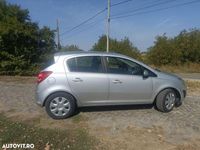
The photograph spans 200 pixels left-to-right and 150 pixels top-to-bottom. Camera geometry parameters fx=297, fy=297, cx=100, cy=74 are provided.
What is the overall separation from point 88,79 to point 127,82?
1001mm

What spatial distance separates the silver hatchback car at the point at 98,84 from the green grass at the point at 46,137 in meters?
1.02

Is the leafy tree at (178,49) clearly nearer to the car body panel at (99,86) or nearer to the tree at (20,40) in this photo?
the tree at (20,40)

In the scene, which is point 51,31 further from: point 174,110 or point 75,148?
point 75,148

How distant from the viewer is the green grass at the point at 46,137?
17.4ft

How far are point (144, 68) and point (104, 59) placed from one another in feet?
3.55

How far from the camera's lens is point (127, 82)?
7.45 metres

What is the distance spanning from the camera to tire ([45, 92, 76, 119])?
23.3 feet

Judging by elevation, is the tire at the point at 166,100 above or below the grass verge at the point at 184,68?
below

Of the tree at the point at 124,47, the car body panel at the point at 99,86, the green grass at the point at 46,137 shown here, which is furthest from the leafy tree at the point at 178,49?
the green grass at the point at 46,137

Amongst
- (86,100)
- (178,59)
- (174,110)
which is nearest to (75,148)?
(86,100)

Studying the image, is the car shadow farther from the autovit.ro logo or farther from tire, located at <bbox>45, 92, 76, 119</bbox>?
the autovit.ro logo

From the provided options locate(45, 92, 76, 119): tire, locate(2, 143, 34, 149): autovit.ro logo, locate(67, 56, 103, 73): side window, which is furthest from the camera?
locate(67, 56, 103, 73): side window

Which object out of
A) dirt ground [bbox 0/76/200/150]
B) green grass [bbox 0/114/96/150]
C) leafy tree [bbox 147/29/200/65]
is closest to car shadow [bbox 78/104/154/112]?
dirt ground [bbox 0/76/200/150]

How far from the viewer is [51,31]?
18.7 meters
